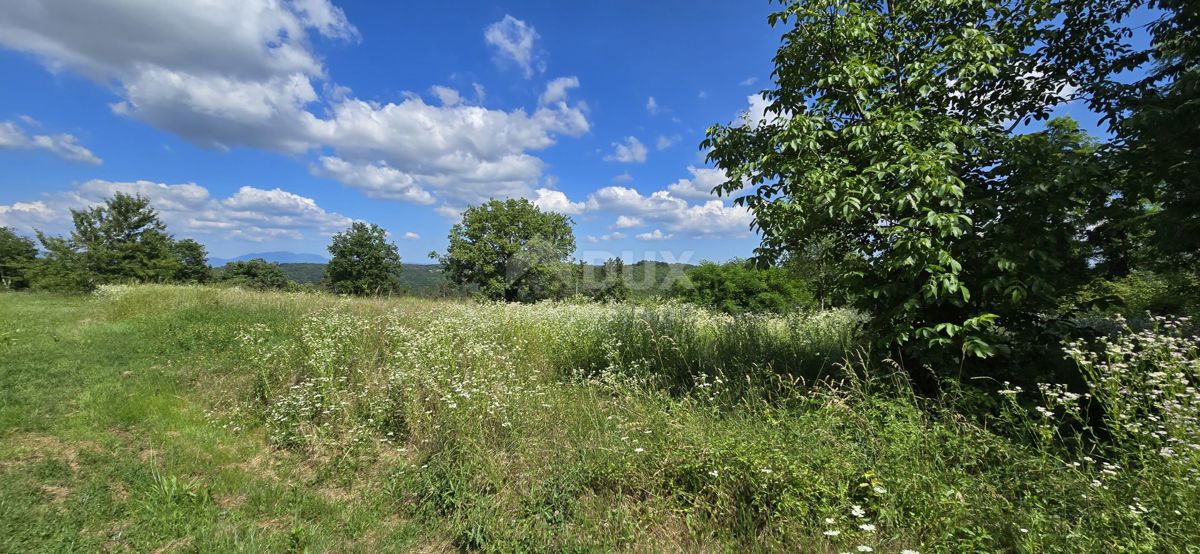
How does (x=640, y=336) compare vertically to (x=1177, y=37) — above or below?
below

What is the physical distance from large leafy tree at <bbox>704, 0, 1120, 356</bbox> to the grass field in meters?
0.90

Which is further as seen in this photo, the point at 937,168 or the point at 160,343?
the point at 160,343

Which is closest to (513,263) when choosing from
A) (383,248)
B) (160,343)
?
(383,248)

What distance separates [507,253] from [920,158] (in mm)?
40152

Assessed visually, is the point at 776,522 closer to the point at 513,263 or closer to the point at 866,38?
the point at 866,38

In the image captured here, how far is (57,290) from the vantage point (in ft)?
87.8

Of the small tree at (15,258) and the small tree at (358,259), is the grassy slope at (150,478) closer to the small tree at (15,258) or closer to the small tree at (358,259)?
the small tree at (15,258)

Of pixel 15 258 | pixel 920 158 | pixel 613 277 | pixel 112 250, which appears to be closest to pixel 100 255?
pixel 112 250

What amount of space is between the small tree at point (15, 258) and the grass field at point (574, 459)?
141 feet

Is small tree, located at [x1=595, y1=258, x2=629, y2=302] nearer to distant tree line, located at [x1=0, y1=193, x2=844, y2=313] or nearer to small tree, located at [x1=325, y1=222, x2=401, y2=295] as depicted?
distant tree line, located at [x1=0, y1=193, x2=844, y2=313]

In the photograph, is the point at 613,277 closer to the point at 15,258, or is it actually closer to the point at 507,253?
the point at 507,253

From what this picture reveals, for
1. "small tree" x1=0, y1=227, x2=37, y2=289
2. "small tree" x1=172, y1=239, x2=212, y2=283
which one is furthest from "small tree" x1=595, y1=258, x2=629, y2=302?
"small tree" x1=172, y1=239, x2=212, y2=283

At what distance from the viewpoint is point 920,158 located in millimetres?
3834

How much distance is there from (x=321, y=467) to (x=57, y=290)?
36.8 m
